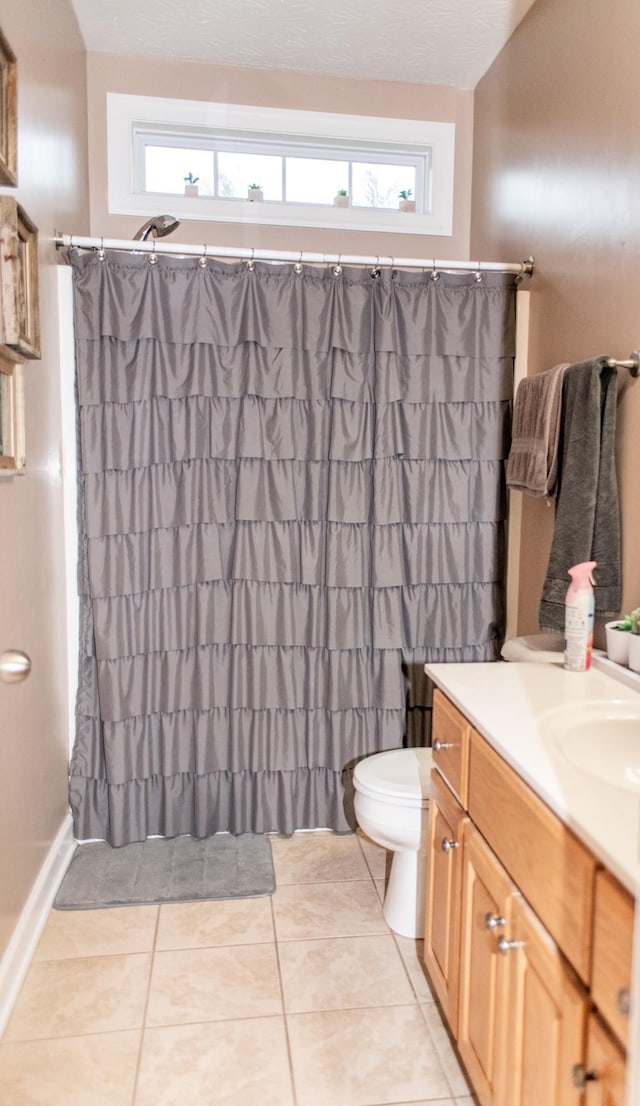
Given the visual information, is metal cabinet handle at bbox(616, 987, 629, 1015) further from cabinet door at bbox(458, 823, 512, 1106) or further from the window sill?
the window sill

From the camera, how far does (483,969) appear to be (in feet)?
4.60

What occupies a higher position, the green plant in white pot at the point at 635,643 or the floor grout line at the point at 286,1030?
the green plant in white pot at the point at 635,643

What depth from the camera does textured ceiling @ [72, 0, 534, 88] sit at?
8.06 ft

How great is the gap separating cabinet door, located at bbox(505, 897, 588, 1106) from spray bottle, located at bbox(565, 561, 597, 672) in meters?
0.67

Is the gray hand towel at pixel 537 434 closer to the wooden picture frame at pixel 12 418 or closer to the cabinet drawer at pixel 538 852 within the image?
the cabinet drawer at pixel 538 852

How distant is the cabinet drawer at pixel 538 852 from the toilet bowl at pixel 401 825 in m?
0.59

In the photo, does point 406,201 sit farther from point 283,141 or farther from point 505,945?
point 505,945

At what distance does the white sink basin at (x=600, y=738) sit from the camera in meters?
1.37

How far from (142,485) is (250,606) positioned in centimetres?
50

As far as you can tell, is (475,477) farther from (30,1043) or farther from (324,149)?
(30,1043)

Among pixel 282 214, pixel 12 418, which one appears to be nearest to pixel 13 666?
pixel 12 418

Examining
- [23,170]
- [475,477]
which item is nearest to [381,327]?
[475,477]

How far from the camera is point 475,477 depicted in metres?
2.55

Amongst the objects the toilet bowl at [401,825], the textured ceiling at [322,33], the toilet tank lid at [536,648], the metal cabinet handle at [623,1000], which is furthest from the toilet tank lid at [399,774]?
the textured ceiling at [322,33]
